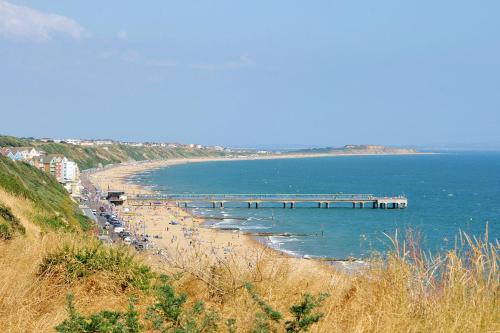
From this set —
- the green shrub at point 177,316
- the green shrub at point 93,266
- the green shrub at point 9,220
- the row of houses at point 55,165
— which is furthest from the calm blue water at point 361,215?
the green shrub at point 177,316

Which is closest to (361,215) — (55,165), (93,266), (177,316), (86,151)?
(55,165)

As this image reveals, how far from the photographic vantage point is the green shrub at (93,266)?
225 inches

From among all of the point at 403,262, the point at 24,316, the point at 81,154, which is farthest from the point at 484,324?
the point at 81,154

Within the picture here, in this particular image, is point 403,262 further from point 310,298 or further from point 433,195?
point 433,195

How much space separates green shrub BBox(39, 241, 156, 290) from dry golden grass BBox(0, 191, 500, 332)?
0.08m

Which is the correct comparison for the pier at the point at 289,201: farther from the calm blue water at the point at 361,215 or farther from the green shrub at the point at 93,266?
the green shrub at the point at 93,266

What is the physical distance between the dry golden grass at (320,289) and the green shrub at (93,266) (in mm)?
83

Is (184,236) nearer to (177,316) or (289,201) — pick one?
(289,201)

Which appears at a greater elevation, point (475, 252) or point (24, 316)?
point (475, 252)

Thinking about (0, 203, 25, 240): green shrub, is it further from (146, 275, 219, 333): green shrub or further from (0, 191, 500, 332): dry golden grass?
(146, 275, 219, 333): green shrub

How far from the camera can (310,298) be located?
12.8 feet

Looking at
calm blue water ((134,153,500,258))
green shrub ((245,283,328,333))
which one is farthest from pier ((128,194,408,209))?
green shrub ((245,283,328,333))

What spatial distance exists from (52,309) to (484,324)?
3.44m

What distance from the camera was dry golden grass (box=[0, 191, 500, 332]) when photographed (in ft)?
13.3
